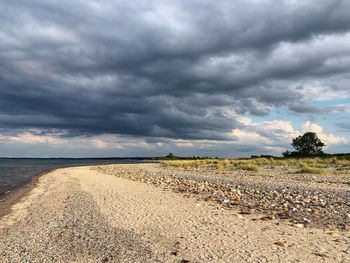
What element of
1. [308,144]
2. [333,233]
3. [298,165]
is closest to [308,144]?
[308,144]

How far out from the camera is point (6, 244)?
35.0 ft

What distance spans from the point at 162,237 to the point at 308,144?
290ft

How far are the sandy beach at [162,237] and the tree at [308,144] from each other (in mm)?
82484

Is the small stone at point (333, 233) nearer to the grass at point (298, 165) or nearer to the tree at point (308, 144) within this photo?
the grass at point (298, 165)

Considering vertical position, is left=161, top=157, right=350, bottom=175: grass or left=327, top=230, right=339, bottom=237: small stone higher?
left=161, top=157, right=350, bottom=175: grass

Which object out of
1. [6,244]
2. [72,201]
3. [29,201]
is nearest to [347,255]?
[6,244]

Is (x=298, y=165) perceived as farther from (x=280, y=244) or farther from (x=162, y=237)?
(x=162, y=237)

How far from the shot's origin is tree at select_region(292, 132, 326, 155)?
9062 centimetres

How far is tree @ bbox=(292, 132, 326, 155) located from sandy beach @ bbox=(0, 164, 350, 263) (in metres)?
82.5

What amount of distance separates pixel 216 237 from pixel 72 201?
1084cm

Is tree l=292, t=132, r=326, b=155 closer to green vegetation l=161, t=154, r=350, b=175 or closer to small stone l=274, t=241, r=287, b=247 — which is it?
green vegetation l=161, t=154, r=350, b=175

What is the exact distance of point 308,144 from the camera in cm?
9169

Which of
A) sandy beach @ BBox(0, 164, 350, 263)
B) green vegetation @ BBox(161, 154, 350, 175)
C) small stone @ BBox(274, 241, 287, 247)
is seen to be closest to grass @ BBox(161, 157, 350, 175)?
green vegetation @ BBox(161, 154, 350, 175)

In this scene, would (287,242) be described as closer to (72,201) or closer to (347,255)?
(347,255)
